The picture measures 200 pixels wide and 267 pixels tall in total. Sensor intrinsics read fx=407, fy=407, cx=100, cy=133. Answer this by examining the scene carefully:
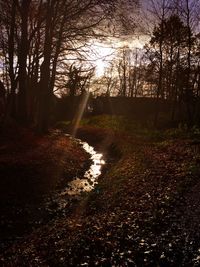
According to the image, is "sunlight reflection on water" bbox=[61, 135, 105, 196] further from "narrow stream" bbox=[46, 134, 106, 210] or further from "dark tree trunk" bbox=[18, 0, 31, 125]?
"dark tree trunk" bbox=[18, 0, 31, 125]

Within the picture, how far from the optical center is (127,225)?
28.2 feet

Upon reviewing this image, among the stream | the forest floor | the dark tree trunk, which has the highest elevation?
the dark tree trunk

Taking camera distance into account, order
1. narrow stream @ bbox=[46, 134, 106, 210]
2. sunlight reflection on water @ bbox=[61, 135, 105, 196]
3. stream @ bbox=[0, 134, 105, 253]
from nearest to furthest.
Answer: stream @ bbox=[0, 134, 105, 253] → narrow stream @ bbox=[46, 134, 106, 210] → sunlight reflection on water @ bbox=[61, 135, 105, 196]

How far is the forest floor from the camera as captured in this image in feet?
23.1

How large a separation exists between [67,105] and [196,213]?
58.6 meters

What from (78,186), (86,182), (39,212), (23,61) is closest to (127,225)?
(39,212)

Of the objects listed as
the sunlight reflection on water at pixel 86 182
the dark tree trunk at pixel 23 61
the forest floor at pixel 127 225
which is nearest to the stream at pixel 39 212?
the sunlight reflection on water at pixel 86 182

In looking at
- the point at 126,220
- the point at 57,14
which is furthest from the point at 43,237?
the point at 57,14

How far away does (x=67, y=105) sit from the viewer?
66.8 meters

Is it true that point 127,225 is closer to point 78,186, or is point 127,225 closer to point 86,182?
point 78,186

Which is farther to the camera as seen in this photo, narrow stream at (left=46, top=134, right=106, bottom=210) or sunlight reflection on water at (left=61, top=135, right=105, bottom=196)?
sunlight reflection on water at (left=61, top=135, right=105, bottom=196)

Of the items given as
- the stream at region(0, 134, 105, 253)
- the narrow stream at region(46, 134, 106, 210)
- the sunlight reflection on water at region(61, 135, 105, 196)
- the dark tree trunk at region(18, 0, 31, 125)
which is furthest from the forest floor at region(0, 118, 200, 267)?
the dark tree trunk at region(18, 0, 31, 125)

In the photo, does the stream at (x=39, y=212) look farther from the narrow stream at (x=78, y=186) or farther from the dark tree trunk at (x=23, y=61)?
the dark tree trunk at (x=23, y=61)

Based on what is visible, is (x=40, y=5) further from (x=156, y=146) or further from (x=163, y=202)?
(x=163, y=202)
